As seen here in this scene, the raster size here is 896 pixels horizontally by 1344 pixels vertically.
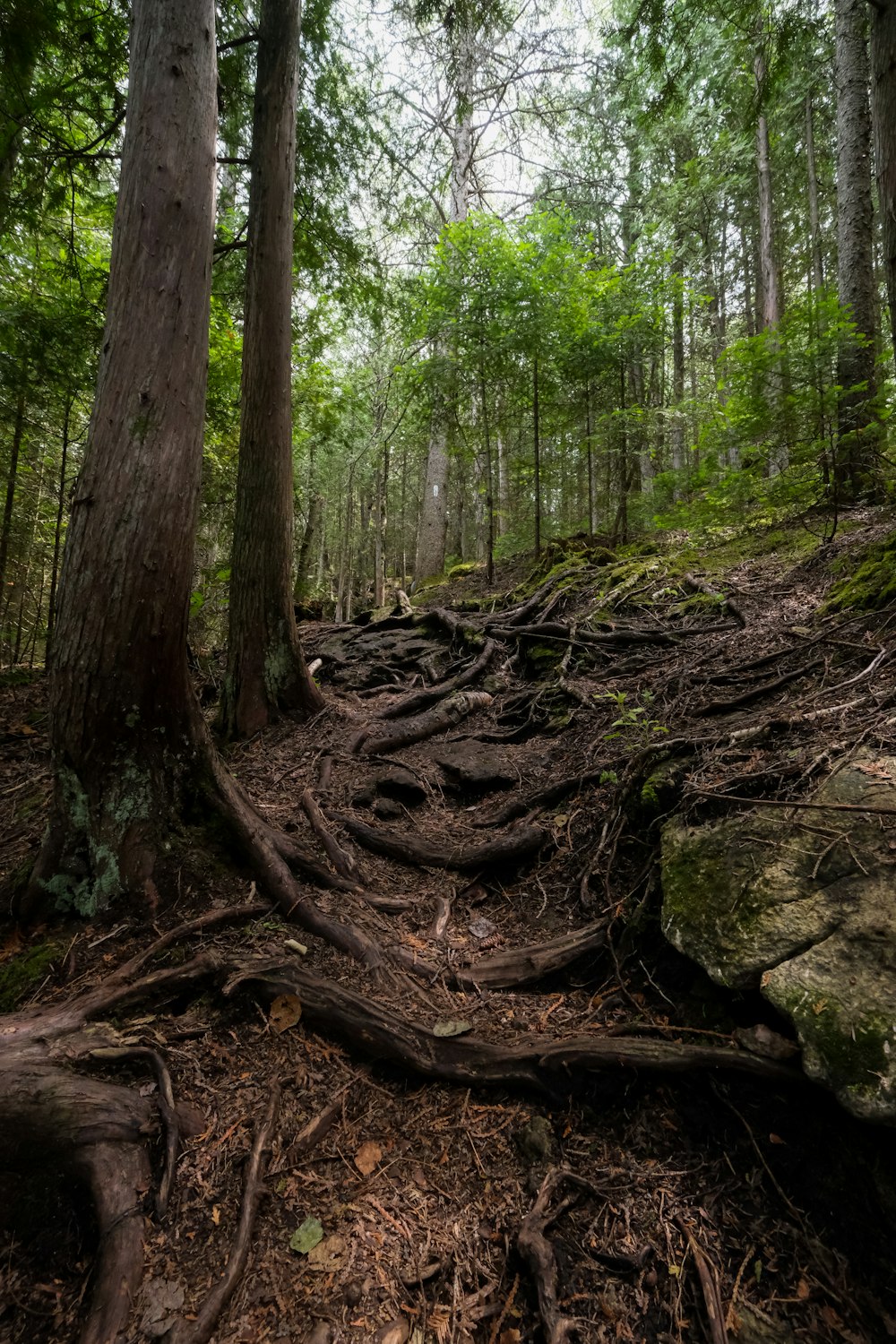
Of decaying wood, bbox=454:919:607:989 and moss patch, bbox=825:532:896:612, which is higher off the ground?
moss patch, bbox=825:532:896:612

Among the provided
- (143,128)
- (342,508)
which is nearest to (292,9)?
(143,128)

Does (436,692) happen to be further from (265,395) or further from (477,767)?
(265,395)

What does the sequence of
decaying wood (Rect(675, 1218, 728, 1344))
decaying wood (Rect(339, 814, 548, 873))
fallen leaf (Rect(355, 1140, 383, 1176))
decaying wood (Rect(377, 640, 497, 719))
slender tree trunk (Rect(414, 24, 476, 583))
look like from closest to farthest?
decaying wood (Rect(675, 1218, 728, 1344)) → fallen leaf (Rect(355, 1140, 383, 1176)) → decaying wood (Rect(339, 814, 548, 873)) → decaying wood (Rect(377, 640, 497, 719)) → slender tree trunk (Rect(414, 24, 476, 583))

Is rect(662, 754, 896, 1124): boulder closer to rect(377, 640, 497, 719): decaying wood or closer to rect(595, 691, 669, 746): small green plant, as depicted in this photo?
rect(595, 691, 669, 746): small green plant

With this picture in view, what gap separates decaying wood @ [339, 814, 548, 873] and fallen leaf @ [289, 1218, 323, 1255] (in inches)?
79.9

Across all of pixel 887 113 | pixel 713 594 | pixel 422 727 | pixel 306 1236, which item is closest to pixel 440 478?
pixel 713 594

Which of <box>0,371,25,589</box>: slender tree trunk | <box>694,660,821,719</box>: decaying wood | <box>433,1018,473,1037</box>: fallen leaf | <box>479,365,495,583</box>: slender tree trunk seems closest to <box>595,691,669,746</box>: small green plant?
<box>694,660,821,719</box>: decaying wood

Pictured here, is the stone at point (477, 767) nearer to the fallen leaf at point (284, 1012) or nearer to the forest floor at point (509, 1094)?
the forest floor at point (509, 1094)

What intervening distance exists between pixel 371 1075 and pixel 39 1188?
1.24 m

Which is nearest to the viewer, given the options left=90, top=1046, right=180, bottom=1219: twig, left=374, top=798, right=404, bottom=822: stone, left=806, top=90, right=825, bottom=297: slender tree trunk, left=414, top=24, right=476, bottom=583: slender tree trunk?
left=90, top=1046, right=180, bottom=1219: twig

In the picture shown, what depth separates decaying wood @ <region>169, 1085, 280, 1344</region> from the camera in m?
1.65

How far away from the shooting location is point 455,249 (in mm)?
10492

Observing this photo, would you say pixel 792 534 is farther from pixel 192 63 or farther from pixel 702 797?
pixel 192 63

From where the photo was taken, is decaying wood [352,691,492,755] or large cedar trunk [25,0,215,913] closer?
large cedar trunk [25,0,215,913]
